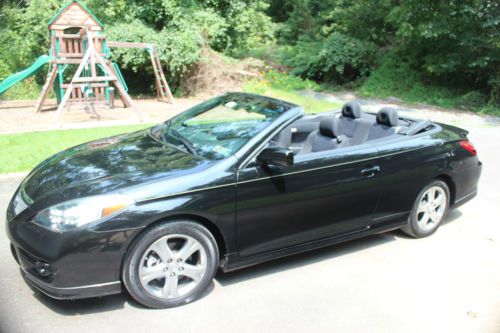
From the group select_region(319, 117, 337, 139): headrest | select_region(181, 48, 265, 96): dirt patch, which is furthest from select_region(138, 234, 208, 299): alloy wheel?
select_region(181, 48, 265, 96): dirt patch

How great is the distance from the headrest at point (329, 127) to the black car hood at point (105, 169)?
1.53m

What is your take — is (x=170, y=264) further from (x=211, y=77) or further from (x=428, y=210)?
(x=211, y=77)

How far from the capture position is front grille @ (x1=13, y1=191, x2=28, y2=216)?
11.9 ft

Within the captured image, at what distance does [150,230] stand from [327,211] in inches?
61.4

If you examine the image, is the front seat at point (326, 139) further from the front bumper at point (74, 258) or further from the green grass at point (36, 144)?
the green grass at point (36, 144)

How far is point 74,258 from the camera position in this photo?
10.8 feet

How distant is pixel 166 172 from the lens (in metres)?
3.77

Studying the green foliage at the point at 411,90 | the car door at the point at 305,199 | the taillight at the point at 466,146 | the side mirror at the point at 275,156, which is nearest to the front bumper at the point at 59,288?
the car door at the point at 305,199

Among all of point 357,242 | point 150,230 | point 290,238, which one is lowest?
point 357,242

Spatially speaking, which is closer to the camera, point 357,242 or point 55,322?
point 55,322

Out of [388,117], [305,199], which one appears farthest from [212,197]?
[388,117]

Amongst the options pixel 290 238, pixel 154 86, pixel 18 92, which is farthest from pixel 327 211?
pixel 18 92

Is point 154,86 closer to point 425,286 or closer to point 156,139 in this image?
point 156,139

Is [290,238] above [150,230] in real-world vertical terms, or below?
below
